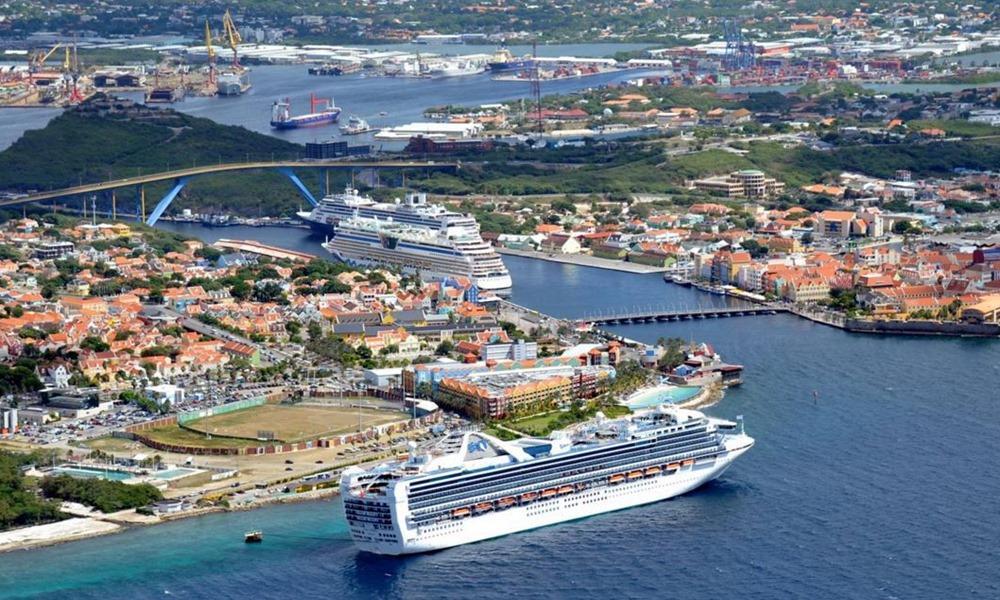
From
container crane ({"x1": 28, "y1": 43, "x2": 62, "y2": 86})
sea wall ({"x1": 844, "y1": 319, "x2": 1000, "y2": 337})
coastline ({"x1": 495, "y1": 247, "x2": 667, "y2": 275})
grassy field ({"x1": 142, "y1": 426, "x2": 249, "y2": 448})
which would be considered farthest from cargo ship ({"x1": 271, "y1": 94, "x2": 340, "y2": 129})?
grassy field ({"x1": 142, "y1": 426, "x2": 249, "y2": 448})

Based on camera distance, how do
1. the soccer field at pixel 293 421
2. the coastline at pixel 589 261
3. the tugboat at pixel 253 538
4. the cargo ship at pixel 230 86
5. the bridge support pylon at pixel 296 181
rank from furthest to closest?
the cargo ship at pixel 230 86
the bridge support pylon at pixel 296 181
the coastline at pixel 589 261
the soccer field at pixel 293 421
the tugboat at pixel 253 538

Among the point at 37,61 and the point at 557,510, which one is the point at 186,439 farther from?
the point at 37,61

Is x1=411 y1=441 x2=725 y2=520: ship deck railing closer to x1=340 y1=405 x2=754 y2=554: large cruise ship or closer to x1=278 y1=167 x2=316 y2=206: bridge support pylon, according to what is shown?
x1=340 y1=405 x2=754 y2=554: large cruise ship

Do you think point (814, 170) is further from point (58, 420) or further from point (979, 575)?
point (979, 575)

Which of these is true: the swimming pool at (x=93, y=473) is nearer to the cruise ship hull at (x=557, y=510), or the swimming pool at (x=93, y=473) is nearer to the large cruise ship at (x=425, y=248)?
the cruise ship hull at (x=557, y=510)

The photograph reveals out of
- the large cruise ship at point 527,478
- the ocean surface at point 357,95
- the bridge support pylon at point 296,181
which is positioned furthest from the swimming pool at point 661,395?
the ocean surface at point 357,95
